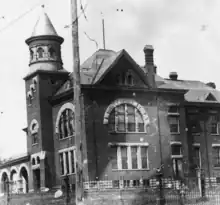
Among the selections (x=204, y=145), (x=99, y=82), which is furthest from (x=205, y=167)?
(x=99, y=82)

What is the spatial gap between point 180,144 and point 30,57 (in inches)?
553

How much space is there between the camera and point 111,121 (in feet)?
146

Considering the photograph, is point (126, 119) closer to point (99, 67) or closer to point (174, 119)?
point (99, 67)

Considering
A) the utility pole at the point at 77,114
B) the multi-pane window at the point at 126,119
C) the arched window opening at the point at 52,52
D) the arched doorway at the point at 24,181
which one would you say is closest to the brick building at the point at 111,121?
the multi-pane window at the point at 126,119

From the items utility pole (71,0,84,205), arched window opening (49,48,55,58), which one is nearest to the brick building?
arched window opening (49,48,55,58)

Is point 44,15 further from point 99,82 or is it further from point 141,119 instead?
point 141,119

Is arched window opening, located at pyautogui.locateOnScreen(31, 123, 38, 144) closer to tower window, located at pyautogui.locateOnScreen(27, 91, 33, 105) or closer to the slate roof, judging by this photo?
tower window, located at pyautogui.locateOnScreen(27, 91, 33, 105)

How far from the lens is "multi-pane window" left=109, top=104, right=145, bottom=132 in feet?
146

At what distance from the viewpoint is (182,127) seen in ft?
158

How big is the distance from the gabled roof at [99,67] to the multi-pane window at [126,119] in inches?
102

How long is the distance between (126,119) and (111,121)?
51.3 inches

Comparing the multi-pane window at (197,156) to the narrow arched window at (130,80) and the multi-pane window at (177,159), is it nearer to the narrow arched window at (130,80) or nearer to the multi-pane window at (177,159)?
the multi-pane window at (177,159)

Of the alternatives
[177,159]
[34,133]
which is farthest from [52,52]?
[177,159]

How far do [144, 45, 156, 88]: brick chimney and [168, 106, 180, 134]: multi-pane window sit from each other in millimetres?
2768
